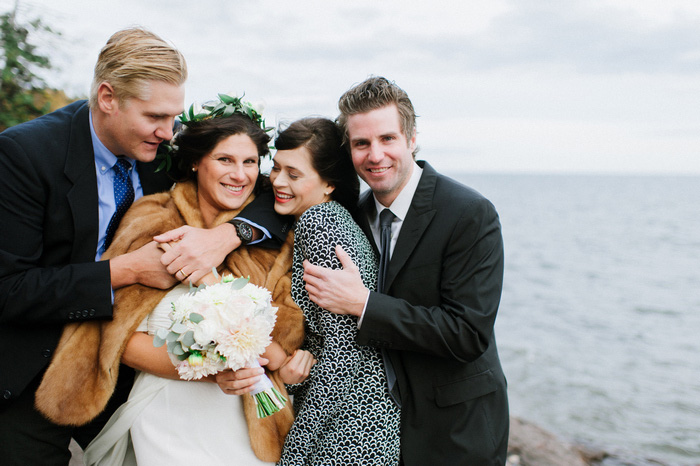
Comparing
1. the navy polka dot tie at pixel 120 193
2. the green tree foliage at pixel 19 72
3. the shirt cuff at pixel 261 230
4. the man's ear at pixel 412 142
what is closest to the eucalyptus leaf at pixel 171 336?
the shirt cuff at pixel 261 230

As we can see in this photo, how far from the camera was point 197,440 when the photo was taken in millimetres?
2744

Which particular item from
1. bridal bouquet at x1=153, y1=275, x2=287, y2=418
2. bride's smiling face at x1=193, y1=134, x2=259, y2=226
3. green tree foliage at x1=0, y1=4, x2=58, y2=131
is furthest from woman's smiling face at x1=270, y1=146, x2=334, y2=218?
green tree foliage at x1=0, y1=4, x2=58, y2=131

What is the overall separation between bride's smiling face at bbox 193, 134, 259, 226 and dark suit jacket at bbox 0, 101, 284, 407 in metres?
0.65

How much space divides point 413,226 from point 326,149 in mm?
825

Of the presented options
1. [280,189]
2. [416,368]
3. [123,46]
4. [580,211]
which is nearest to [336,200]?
[280,189]

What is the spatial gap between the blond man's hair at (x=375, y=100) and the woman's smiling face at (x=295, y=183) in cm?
33

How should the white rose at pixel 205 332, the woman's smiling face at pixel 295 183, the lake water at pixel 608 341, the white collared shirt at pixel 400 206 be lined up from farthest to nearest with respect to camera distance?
the lake water at pixel 608 341, the woman's smiling face at pixel 295 183, the white collared shirt at pixel 400 206, the white rose at pixel 205 332

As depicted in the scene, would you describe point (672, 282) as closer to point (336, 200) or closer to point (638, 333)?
point (638, 333)

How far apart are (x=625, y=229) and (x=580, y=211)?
47.9ft

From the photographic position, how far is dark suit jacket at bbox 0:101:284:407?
265cm

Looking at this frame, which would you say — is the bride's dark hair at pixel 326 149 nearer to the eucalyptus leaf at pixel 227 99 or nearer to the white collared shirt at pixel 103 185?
the eucalyptus leaf at pixel 227 99

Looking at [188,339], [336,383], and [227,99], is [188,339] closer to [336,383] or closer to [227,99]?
[336,383]

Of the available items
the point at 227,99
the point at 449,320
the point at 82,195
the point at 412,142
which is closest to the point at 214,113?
the point at 227,99

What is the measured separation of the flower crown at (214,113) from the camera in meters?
3.32
